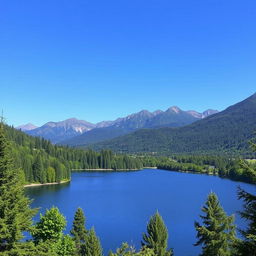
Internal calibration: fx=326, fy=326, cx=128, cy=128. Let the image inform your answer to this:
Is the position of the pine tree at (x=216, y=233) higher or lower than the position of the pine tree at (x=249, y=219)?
lower

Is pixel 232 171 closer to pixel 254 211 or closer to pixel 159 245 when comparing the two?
pixel 159 245

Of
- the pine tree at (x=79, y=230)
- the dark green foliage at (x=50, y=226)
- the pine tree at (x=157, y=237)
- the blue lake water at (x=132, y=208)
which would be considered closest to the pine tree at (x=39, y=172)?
the blue lake water at (x=132, y=208)

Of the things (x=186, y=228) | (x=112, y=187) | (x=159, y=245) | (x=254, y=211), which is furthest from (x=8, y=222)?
(x=112, y=187)

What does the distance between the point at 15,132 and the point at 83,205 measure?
117m

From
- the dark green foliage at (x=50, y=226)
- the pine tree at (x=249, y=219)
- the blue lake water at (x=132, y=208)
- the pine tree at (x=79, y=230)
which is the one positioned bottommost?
the blue lake water at (x=132, y=208)

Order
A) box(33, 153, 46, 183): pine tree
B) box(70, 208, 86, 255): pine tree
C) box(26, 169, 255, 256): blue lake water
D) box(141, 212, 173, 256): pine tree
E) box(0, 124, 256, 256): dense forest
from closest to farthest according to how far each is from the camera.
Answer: box(0, 124, 256, 256): dense forest
box(141, 212, 173, 256): pine tree
box(70, 208, 86, 255): pine tree
box(26, 169, 255, 256): blue lake water
box(33, 153, 46, 183): pine tree

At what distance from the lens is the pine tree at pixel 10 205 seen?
17203mm

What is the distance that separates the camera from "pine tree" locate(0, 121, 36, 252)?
56.4ft

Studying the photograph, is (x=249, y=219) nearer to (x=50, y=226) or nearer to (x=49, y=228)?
(x=50, y=226)

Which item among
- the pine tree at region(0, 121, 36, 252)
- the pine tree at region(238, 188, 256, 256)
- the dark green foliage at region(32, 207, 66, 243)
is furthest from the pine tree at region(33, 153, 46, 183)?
the pine tree at region(238, 188, 256, 256)

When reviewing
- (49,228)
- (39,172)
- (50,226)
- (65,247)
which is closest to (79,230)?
(65,247)

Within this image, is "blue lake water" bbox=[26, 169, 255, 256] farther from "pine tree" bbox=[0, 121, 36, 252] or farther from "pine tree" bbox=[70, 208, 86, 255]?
"pine tree" bbox=[0, 121, 36, 252]

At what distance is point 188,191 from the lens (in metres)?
132

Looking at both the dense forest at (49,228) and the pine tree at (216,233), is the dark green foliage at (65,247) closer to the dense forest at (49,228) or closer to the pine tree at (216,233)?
the dense forest at (49,228)
